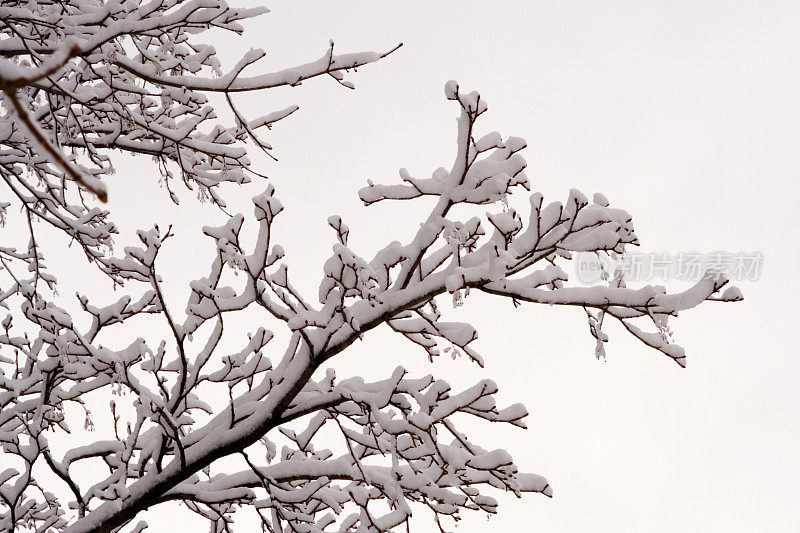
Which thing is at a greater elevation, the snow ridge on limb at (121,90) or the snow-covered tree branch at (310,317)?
the snow ridge on limb at (121,90)

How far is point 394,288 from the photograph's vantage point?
2.85 meters

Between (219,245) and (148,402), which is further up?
(219,245)

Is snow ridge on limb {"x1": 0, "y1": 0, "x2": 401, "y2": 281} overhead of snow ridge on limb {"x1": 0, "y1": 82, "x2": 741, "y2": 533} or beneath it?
overhead

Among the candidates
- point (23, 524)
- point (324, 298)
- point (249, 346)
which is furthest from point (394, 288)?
point (23, 524)

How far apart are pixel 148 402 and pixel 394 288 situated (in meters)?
1.27

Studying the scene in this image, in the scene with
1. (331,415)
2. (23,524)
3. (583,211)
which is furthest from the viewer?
(23,524)

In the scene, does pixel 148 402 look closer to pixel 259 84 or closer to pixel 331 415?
pixel 331 415

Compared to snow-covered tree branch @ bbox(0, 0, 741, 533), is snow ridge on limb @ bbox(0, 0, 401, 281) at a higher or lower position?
higher

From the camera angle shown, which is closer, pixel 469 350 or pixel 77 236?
pixel 469 350

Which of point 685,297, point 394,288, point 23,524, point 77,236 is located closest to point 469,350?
point 394,288

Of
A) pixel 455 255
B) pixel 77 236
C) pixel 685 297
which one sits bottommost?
pixel 685 297

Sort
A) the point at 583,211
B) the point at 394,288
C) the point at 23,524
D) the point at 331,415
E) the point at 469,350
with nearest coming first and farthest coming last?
the point at 583,211 → the point at 394,288 → the point at 469,350 → the point at 331,415 → the point at 23,524

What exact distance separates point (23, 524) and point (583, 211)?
14.4 ft

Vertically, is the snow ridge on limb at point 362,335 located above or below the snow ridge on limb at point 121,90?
below
